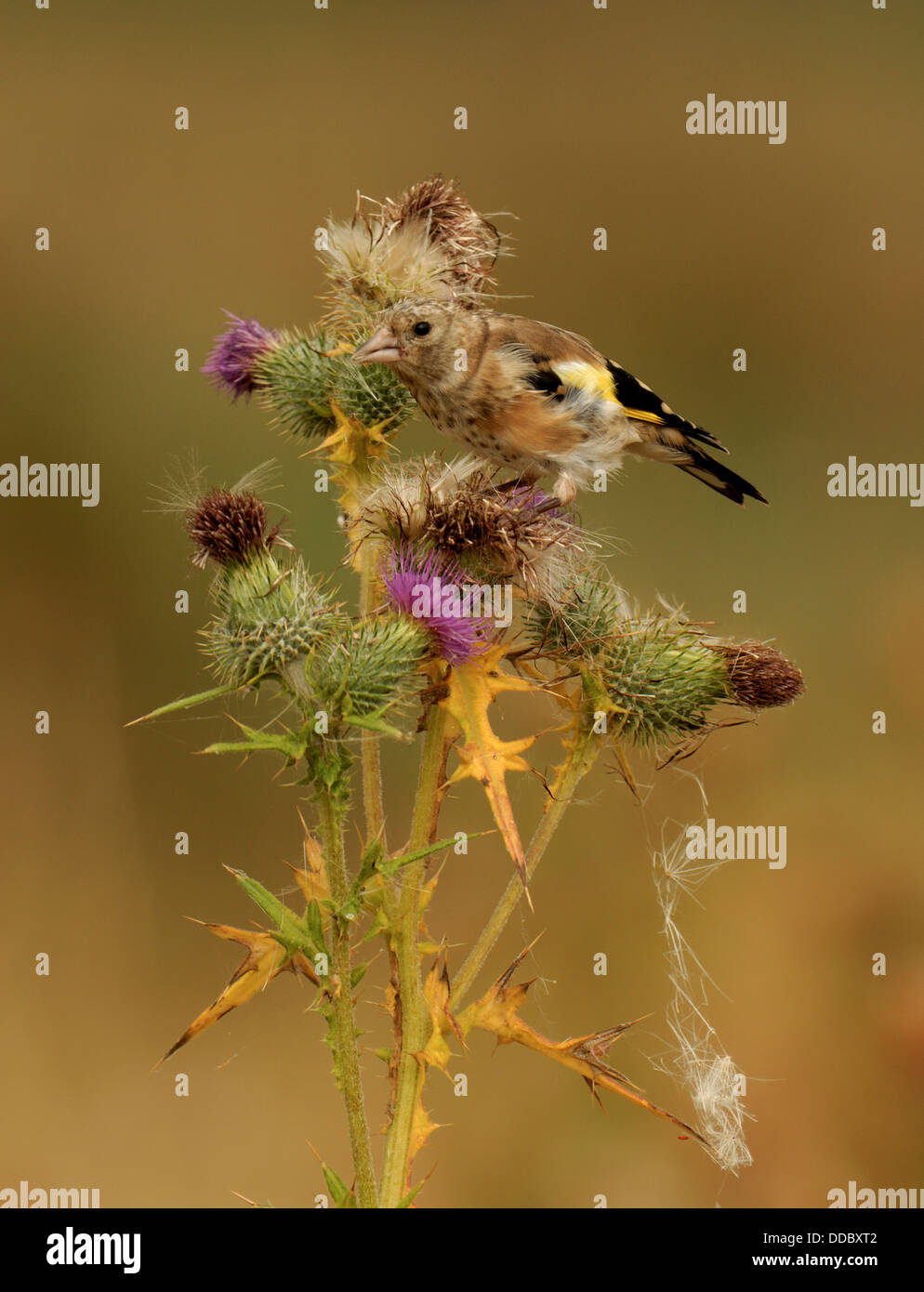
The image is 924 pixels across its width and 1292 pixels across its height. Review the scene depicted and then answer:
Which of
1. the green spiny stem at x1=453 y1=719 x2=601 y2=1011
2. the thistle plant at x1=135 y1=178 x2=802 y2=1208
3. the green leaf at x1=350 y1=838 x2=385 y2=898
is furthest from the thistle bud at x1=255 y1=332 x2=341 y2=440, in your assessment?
the green leaf at x1=350 y1=838 x2=385 y2=898

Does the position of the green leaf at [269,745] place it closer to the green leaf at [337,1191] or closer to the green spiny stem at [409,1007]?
the green spiny stem at [409,1007]

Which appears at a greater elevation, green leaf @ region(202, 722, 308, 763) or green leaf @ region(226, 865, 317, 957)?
green leaf @ region(202, 722, 308, 763)

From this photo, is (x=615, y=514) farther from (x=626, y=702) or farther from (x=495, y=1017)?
(x=495, y=1017)

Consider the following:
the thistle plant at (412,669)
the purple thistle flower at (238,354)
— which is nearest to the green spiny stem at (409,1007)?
the thistle plant at (412,669)

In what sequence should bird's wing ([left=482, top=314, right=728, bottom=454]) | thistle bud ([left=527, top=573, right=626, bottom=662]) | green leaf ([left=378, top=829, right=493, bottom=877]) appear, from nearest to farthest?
green leaf ([left=378, top=829, right=493, bottom=877]) → thistle bud ([left=527, top=573, right=626, bottom=662]) → bird's wing ([left=482, top=314, right=728, bottom=454])

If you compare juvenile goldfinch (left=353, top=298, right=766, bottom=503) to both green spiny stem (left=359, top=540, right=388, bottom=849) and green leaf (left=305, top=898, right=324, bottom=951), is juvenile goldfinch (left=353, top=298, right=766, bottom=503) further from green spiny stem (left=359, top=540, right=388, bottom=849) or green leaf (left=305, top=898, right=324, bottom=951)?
green leaf (left=305, top=898, right=324, bottom=951)

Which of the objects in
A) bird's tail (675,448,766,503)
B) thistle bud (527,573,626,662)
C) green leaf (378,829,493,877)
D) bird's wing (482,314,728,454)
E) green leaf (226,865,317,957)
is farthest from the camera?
bird's tail (675,448,766,503)

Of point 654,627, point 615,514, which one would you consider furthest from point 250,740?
point 615,514
